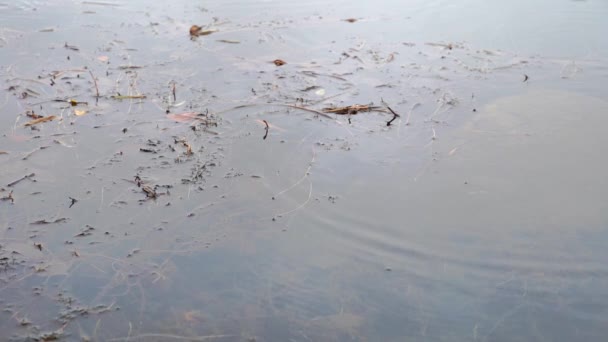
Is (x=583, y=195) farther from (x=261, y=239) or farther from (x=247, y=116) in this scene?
(x=247, y=116)

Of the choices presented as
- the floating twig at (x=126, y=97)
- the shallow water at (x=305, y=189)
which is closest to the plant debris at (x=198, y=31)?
the shallow water at (x=305, y=189)

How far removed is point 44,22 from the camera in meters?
4.93

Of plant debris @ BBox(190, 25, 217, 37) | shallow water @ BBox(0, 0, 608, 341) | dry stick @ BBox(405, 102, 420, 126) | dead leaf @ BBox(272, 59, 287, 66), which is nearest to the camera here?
shallow water @ BBox(0, 0, 608, 341)

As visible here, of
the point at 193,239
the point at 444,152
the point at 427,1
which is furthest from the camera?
the point at 427,1

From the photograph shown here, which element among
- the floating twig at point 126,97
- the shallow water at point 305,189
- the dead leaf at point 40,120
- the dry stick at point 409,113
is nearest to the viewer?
the shallow water at point 305,189

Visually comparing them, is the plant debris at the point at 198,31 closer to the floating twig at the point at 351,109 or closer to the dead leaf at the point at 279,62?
the dead leaf at the point at 279,62

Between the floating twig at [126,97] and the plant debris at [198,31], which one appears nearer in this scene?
the floating twig at [126,97]

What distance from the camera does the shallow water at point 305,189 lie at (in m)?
2.04

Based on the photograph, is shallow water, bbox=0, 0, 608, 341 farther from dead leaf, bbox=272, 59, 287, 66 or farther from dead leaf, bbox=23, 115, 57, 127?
dead leaf, bbox=272, 59, 287, 66

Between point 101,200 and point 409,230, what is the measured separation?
1.40m

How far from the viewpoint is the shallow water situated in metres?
2.04

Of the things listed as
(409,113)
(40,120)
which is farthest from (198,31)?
(409,113)

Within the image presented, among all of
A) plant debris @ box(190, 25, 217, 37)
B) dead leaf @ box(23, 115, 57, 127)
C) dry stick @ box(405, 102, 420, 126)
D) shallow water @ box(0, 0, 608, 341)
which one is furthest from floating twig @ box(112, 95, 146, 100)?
dry stick @ box(405, 102, 420, 126)

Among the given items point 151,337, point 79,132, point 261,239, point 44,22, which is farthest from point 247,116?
point 44,22
